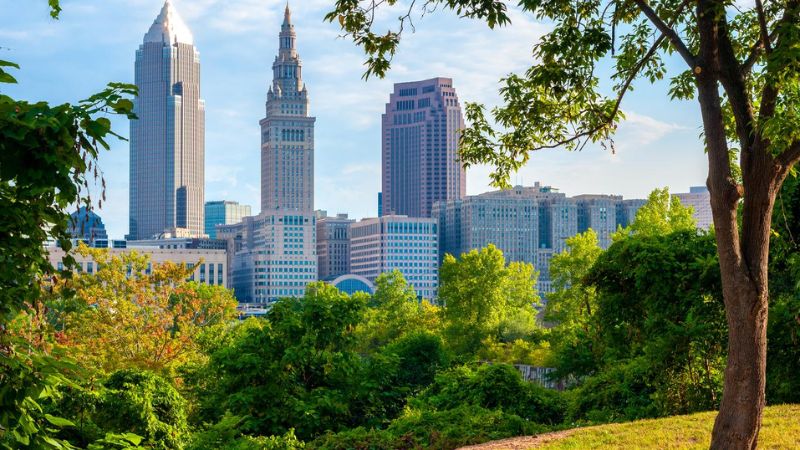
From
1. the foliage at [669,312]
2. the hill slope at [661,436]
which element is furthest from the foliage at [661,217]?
the hill slope at [661,436]

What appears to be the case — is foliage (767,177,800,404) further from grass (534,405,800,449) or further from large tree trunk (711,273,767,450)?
large tree trunk (711,273,767,450)

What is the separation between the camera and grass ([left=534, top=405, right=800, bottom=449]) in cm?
1354

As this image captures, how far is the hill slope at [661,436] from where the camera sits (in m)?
13.6

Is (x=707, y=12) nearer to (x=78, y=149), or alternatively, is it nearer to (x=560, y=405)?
(x=78, y=149)

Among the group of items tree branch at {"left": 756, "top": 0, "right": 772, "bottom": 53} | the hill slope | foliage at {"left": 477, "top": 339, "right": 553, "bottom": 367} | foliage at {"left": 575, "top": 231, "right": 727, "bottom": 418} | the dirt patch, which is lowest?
foliage at {"left": 477, "top": 339, "right": 553, "bottom": 367}

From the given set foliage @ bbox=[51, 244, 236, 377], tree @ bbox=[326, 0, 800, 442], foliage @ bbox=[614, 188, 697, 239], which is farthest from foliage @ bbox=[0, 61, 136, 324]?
foliage @ bbox=[614, 188, 697, 239]

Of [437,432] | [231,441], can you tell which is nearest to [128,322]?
[231,441]

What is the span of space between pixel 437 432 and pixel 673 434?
4558 mm

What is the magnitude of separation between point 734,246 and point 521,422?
26.0 feet

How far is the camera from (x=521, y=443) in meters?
15.2

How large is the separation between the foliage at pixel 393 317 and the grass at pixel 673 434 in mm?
39214

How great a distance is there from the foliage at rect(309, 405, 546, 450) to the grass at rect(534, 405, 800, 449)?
2048mm

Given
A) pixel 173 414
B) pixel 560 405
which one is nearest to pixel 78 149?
pixel 173 414

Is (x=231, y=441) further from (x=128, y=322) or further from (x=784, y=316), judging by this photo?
(x=128, y=322)
